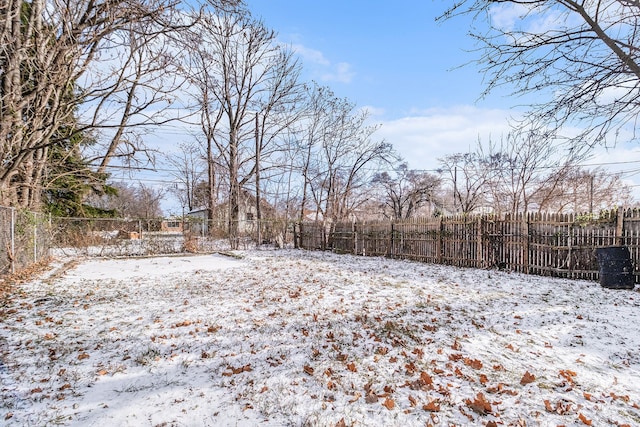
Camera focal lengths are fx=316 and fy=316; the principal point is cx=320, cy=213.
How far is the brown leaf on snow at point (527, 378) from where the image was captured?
3.02 metres

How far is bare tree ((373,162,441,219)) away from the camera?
1153 inches

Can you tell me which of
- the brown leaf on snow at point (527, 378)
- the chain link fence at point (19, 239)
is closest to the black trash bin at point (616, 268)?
the brown leaf on snow at point (527, 378)

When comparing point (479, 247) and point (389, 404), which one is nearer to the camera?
point (389, 404)

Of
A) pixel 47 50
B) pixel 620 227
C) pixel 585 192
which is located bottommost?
pixel 620 227

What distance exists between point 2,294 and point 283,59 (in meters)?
18.9

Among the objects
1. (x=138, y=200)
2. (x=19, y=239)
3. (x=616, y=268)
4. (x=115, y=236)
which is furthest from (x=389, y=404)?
(x=138, y=200)

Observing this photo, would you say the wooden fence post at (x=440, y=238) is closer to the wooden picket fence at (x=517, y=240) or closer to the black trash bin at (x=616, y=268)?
the wooden picket fence at (x=517, y=240)

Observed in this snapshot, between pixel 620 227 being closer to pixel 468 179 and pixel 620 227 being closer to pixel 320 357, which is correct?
pixel 320 357

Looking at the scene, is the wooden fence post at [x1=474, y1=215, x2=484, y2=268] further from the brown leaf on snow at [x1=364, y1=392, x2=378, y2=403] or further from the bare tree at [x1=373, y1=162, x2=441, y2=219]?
the bare tree at [x1=373, y1=162, x2=441, y2=219]

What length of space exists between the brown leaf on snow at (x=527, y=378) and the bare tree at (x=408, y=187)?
26.2 meters

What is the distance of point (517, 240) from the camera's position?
9.05 m

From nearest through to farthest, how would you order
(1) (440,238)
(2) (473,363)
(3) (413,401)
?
(3) (413,401) < (2) (473,363) < (1) (440,238)

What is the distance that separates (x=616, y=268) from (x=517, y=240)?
2.36 meters

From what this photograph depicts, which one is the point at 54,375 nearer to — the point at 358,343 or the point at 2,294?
the point at 358,343
